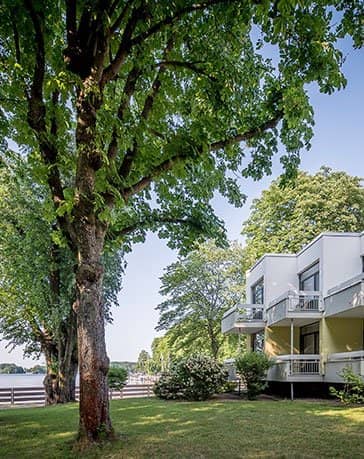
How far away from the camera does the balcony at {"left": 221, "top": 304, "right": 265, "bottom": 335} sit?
21.2 m

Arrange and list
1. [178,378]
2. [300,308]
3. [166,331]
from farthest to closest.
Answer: [166,331] → [300,308] → [178,378]

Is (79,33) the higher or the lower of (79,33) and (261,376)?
the higher

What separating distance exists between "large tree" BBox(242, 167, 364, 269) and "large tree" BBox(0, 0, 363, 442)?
17.8 metres

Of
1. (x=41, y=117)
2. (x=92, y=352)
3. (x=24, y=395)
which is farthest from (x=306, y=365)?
(x=41, y=117)

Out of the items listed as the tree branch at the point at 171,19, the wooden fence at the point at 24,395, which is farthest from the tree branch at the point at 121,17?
the wooden fence at the point at 24,395

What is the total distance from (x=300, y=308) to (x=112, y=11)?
13.3 meters

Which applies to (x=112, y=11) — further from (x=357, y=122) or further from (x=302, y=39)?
(x=357, y=122)

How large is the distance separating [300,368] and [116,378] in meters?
8.49

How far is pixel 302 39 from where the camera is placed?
288 inches

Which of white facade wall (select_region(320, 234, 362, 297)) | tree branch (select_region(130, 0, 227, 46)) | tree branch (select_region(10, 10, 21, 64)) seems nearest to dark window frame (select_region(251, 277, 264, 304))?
white facade wall (select_region(320, 234, 362, 297))

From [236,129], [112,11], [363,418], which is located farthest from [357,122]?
[112,11]

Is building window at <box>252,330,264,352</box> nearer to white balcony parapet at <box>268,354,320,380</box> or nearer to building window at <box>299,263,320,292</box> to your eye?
building window at <box>299,263,320,292</box>

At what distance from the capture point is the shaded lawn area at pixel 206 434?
22.0 ft

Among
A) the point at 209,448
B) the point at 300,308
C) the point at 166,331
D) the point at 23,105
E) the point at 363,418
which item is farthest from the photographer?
the point at 166,331
